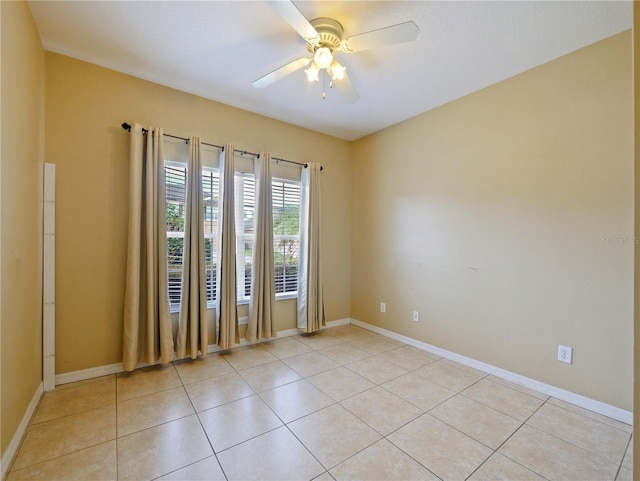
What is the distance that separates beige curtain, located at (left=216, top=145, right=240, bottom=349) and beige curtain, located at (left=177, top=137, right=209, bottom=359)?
0.18m

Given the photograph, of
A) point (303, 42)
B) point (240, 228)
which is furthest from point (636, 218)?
point (240, 228)

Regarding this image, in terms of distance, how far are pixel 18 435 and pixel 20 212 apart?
1302 mm

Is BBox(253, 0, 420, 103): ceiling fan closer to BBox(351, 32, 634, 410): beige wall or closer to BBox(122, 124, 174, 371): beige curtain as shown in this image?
BBox(122, 124, 174, 371): beige curtain

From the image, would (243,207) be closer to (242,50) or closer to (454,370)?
(242,50)

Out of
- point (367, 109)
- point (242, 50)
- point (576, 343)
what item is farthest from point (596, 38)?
point (242, 50)

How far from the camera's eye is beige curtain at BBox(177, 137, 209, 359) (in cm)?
272

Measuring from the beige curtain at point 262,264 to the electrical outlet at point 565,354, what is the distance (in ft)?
8.67

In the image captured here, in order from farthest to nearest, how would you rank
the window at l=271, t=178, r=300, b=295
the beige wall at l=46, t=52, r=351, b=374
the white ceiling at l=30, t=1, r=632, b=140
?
the window at l=271, t=178, r=300, b=295 → the beige wall at l=46, t=52, r=351, b=374 → the white ceiling at l=30, t=1, r=632, b=140

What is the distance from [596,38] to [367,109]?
1.85 meters

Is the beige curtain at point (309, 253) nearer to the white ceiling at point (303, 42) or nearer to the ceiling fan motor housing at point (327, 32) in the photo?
the white ceiling at point (303, 42)

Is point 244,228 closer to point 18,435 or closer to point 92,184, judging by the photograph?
point 92,184

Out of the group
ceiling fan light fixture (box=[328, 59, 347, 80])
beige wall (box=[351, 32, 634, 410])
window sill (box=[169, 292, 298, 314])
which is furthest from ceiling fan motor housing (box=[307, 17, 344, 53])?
window sill (box=[169, 292, 298, 314])

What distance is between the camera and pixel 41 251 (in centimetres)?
217

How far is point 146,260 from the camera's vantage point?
8.30 feet
